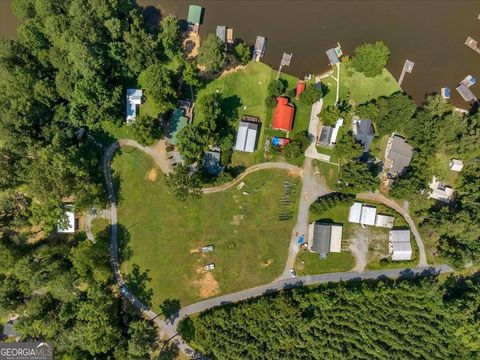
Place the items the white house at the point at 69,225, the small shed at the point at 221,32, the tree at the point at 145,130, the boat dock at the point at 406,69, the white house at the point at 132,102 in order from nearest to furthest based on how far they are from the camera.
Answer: the tree at the point at 145,130, the white house at the point at 69,225, the white house at the point at 132,102, the small shed at the point at 221,32, the boat dock at the point at 406,69

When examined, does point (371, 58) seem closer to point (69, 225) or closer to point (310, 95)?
point (310, 95)

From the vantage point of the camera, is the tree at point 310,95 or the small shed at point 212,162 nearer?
the tree at point 310,95

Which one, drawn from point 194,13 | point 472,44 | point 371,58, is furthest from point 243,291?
point 472,44

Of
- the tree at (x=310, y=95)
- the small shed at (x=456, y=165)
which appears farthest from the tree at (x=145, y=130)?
the small shed at (x=456, y=165)

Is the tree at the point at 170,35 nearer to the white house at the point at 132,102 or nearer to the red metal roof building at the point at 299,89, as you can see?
the white house at the point at 132,102

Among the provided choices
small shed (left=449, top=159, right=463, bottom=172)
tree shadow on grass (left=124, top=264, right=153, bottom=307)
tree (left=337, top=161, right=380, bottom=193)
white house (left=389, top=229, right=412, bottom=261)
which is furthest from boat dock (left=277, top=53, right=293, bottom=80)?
tree shadow on grass (left=124, top=264, right=153, bottom=307)

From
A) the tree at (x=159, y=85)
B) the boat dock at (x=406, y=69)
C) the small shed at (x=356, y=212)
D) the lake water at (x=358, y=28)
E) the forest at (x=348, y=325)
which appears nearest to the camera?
the tree at (x=159, y=85)

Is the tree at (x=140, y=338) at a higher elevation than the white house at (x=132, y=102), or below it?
below

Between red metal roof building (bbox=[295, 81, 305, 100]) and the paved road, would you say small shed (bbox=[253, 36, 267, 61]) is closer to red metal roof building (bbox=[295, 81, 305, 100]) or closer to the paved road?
red metal roof building (bbox=[295, 81, 305, 100])
